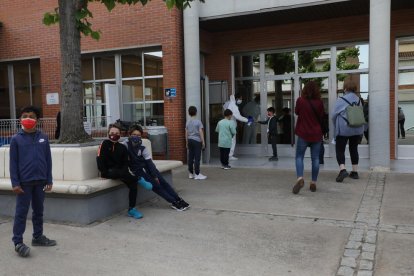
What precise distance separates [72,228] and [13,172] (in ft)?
4.37

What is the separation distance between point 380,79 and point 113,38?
281 inches

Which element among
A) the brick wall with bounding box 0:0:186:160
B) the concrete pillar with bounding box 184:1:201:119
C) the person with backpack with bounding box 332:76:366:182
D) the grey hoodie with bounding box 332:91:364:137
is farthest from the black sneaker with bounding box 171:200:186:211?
the brick wall with bounding box 0:0:186:160

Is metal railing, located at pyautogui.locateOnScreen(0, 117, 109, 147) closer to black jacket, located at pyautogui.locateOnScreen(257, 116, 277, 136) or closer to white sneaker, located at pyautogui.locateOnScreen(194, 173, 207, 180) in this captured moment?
white sneaker, located at pyautogui.locateOnScreen(194, 173, 207, 180)

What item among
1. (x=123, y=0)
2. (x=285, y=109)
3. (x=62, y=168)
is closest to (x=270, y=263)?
(x=62, y=168)

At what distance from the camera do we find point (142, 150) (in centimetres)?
652

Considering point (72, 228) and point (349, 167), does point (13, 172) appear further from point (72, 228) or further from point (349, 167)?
point (349, 167)

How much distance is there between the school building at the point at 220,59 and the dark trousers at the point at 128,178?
202 inches

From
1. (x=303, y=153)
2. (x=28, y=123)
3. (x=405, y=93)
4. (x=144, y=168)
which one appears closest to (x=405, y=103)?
(x=405, y=93)

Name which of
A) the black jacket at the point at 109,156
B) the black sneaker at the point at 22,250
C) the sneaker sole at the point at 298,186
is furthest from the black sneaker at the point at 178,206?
the black sneaker at the point at 22,250

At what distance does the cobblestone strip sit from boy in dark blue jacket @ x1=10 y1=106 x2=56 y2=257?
3.26 meters

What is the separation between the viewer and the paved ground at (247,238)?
429 cm

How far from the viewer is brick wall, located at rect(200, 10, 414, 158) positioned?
10961 millimetres

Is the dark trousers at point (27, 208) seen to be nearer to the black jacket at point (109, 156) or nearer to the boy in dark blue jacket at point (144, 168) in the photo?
the black jacket at point (109, 156)

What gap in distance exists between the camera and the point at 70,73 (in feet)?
22.3
